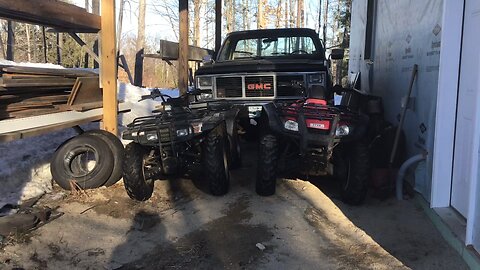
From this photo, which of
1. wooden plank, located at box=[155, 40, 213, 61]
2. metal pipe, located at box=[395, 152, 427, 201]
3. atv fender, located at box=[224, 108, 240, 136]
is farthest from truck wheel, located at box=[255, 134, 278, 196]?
wooden plank, located at box=[155, 40, 213, 61]

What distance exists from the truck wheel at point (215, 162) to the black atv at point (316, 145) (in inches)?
17.3

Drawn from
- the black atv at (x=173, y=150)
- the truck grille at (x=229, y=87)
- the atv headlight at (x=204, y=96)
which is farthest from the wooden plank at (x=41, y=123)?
the truck grille at (x=229, y=87)

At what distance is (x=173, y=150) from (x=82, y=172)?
160 cm

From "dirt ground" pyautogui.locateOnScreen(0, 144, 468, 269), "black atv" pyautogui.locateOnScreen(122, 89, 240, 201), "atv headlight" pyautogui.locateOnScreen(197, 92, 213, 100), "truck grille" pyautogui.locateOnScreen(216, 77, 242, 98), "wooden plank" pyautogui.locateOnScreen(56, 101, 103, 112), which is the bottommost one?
"dirt ground" pyautogui.locateOnScreen(0, 144, 468, 269)

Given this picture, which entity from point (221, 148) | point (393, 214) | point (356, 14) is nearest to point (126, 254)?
point (221, 148)

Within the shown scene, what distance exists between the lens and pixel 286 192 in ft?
19.2

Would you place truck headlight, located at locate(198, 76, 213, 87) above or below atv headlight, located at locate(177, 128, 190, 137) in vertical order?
above

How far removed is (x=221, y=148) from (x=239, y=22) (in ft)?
121

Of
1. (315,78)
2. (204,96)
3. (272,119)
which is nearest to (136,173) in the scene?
(272,119)

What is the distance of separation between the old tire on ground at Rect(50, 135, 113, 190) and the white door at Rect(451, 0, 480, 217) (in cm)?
412

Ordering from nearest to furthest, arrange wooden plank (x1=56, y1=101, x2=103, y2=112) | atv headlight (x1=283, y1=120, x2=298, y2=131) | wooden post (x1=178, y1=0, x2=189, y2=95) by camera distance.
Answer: atv headlight (x1=283, y1=120, x2=298, y2=131) < wooden plank (x1=56, y1=101, x2=103, y2=112) < wooden post (x1=178, y1=0, x2=189, y2=95)

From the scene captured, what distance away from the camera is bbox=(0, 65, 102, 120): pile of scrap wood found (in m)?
5.73

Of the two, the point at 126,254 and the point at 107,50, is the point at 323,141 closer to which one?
the point at 126,254

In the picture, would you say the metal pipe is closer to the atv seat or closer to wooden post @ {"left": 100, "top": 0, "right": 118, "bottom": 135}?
the atv seat
